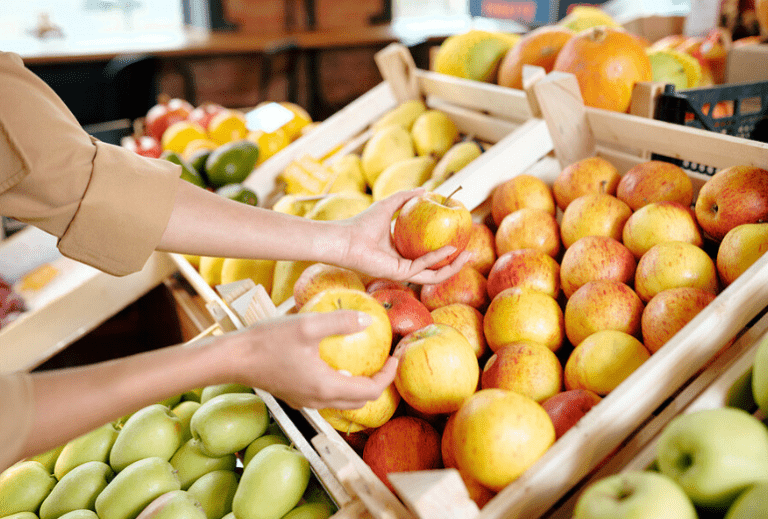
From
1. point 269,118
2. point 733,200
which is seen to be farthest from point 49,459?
point 269,118

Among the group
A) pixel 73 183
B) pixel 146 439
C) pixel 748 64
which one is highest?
pixel 748 64

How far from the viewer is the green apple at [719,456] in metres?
0.62

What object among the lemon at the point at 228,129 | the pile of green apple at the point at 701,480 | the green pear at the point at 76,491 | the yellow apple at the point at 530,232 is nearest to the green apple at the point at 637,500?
the pile of green apple at the point at 701,480

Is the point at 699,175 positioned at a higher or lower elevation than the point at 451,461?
higher

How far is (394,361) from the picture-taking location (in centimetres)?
92

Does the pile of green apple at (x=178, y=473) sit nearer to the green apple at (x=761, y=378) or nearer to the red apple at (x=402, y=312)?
the red apple at (x=402, y=312)

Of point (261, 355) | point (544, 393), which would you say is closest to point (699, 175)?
point (544, 393)

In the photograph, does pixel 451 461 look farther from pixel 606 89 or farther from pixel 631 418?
pixel 606 89

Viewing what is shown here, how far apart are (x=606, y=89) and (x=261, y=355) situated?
4.29ft

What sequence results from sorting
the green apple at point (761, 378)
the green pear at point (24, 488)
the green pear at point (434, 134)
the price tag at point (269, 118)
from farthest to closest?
1. the price tag at point (269, 118)
2. the green pear at point (434, 134)
3. the green pear at point (24, 488)
4. the green apple at point (761, 378)

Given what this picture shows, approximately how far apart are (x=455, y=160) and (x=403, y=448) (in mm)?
1050

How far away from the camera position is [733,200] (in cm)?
110

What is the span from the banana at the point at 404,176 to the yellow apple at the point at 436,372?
3.04 feet

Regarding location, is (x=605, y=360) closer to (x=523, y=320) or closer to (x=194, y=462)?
(x=523, y=320)
